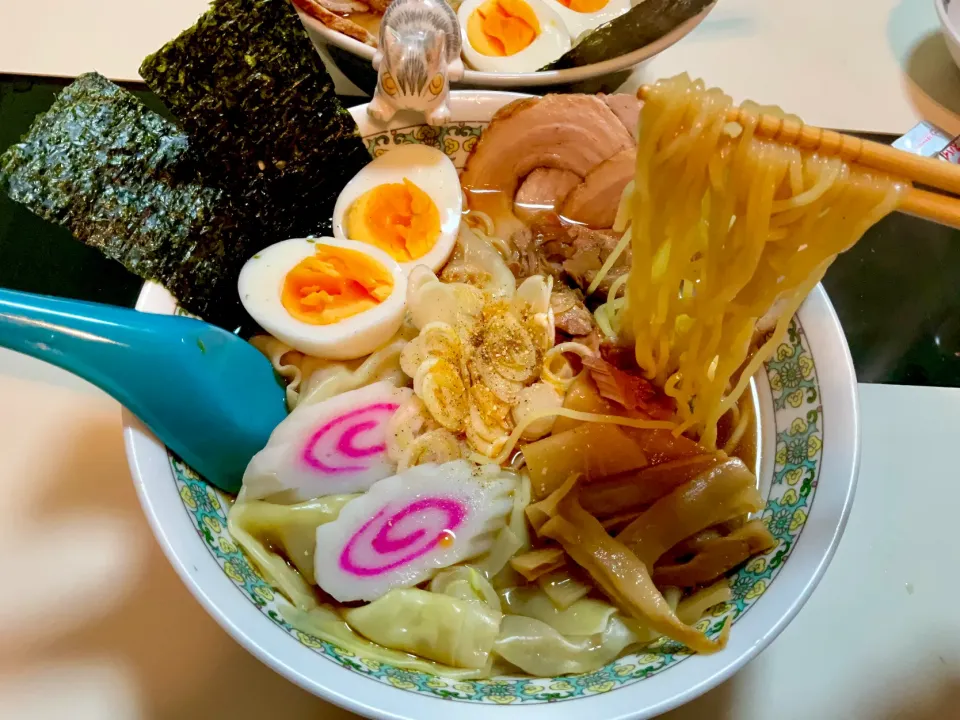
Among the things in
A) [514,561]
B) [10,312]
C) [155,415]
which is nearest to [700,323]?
[514,561]

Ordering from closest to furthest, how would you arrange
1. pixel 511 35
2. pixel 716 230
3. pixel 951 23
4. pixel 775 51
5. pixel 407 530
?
pixel 716 230, pixel 407 530, pixel 511 35, pixel 951 23, pixel 775 51

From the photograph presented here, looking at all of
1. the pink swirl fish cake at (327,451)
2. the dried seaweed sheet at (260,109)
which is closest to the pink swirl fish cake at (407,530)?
the pink swirl fish cake at (327,451)

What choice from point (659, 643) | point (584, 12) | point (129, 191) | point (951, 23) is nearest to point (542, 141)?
point (584, 12)

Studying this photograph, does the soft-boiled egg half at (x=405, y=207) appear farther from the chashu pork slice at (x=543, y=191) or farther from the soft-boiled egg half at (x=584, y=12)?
the soft-boiled egg half at (x=584, y=12)

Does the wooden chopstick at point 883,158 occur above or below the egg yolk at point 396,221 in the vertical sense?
above

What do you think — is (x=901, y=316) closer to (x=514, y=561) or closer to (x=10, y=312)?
(x=514, y=561)

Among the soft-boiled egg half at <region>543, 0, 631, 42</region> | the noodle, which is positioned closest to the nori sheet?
the soft-boiled egg half at <region>543, 0, 631, 42</region>

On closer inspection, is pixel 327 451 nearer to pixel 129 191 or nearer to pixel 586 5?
pixel 129 191
